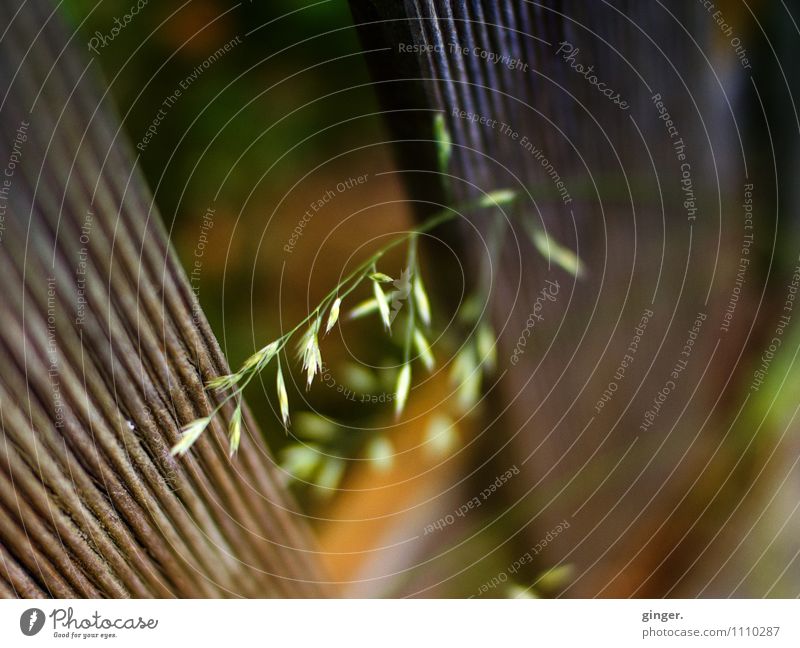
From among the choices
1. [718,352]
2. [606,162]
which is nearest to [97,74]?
[606,162]

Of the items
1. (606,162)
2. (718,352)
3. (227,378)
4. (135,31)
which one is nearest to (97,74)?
(135,31)

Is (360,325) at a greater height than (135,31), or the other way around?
(135,31)
